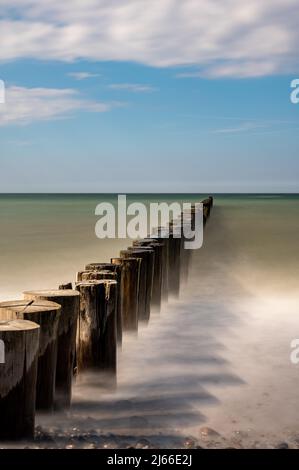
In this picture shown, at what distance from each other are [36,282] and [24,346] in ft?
25.3

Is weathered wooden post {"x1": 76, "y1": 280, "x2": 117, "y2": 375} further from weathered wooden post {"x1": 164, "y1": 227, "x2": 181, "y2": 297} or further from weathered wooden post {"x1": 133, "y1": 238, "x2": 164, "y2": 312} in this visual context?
weathered wooden post {"x1": 164, "y1": 227, "x2": 181, "y2": 297}

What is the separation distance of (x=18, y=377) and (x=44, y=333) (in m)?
0.40

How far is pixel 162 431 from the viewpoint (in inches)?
142

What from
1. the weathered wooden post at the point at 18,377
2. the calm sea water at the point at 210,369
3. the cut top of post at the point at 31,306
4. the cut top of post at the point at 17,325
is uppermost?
the cut top of post at the point at 31,306

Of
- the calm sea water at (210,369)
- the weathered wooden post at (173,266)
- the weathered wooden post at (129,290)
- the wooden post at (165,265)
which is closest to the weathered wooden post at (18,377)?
the calm sea water at (210,369)

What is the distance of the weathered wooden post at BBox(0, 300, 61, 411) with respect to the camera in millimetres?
3295

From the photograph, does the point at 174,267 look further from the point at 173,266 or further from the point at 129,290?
the point at 129,290

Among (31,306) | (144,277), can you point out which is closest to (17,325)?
(31,306)

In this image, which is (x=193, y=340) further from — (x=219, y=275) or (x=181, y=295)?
(x=219, y=275)

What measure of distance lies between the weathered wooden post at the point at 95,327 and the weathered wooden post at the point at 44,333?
1.92 ft

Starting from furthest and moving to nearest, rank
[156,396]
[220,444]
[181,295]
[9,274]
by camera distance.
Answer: [9,274], [181,295], [156,396], [220,444]

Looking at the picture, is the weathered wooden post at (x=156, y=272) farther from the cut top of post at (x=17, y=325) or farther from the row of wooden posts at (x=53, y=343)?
the cut top of post at (x=17, y=325)

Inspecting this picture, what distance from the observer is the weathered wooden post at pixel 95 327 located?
4082 millimetres
